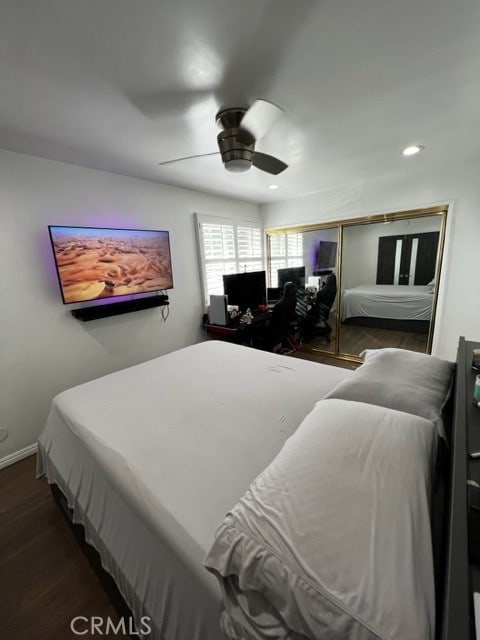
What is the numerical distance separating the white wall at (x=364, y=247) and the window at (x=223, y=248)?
140 centimetres

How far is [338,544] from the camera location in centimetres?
58

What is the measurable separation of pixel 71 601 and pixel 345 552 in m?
1.45

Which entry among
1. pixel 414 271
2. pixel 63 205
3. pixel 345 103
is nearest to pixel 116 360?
pixel 63 205

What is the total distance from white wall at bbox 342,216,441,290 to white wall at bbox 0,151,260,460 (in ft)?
7.90

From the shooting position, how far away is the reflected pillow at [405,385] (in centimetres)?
104

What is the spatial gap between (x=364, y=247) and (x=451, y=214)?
91 cm

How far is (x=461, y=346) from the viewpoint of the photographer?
149 centimetres

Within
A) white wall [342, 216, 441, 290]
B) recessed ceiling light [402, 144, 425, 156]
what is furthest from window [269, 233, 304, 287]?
recessed ceiling light [402, 144, 425, 156]

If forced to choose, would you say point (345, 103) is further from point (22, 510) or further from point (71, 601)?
point (22, 510)

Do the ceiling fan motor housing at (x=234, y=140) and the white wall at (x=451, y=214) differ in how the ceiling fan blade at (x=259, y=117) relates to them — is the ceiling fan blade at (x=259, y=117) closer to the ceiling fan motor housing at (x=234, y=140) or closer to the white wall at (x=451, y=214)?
the ceiling fan motor housing at (x=234, y=140)

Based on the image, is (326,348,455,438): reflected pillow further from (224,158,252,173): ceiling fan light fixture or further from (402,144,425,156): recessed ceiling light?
(402,144,425,156): recessed ceiling light

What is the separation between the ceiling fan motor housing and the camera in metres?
1.50
